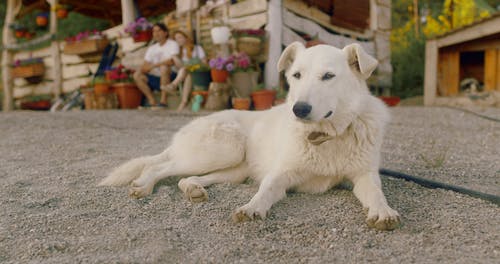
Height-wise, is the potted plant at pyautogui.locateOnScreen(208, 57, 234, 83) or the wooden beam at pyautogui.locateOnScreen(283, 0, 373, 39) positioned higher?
the wooden beam at pyautogui.locateOnScreen(283, 0, 373, 39)

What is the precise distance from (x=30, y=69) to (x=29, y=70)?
5 cm

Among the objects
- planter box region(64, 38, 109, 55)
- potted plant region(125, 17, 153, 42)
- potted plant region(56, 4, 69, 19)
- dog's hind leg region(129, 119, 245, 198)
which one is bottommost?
dog's hind leg region(129, 119, 245, 198)

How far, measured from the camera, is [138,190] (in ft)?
8.24

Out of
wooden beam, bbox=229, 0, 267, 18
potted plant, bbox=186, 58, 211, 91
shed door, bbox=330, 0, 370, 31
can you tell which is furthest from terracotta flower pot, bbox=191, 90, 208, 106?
shed door, bbox=330, 0, 370, 31

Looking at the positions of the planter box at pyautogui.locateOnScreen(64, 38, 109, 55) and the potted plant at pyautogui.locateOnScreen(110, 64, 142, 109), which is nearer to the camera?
the potted plant at pyautogui.locateOnScreen(110, 64, 142, 109)

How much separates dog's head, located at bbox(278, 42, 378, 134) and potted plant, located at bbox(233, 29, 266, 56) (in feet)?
14.8

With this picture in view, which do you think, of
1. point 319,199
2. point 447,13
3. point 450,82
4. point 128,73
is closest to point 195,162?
point 319,199

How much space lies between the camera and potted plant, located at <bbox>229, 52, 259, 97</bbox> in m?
7.09

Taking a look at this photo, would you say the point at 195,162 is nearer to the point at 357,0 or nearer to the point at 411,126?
the point at 411,126

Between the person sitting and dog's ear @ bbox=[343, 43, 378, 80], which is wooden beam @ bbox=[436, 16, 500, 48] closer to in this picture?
the person sitting

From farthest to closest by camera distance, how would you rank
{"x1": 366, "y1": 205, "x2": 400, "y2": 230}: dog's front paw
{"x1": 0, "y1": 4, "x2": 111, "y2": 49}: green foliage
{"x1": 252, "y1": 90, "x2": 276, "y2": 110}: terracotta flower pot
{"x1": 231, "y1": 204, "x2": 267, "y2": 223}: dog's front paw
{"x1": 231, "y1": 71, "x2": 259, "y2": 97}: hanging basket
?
{"x1": 0, "y1": 4, "x2": 111, "y2": 49}: green foliage
{"x1": 231, "y1": 71, "x2": 259, "y2": 97}: hanging basket
{"x1": 252, "y1": 90, "x2": 276, "y2": 110}: terracotta flower pot
{"x1": 231, "y1": 204, "x2": 267, "y2": 223}: dog's front paw
{"x1": 366, "y1": 205, "x2": 400, "y2": 230}: dog's front paw

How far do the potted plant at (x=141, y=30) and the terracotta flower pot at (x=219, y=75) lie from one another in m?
2.58

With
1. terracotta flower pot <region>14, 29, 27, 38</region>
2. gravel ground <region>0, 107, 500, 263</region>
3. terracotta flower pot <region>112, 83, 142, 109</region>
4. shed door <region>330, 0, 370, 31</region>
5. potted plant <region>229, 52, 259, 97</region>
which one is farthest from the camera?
terracotta flower pot <region>14, 29, 27, 38</region>

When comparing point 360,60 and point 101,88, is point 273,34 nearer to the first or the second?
point 101,88
